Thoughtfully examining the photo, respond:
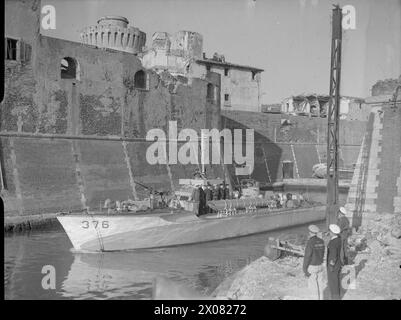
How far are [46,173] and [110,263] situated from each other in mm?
6204

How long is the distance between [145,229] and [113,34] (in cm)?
2403

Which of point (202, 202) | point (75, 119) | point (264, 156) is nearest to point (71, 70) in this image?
point (75, 119)

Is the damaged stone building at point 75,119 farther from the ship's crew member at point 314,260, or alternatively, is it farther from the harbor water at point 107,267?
the ship's crew member at point 314,260

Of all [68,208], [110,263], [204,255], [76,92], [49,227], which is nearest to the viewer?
[110,263]

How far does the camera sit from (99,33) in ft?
112

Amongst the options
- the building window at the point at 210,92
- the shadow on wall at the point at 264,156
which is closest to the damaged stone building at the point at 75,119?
the building window at the point at 210,92

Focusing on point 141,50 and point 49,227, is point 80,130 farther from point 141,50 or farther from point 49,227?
point 141,50

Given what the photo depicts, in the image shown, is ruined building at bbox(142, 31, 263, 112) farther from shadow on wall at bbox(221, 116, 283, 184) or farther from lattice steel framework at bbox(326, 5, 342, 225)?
lattice steel framework at bbox(326, 5, 342, 225)

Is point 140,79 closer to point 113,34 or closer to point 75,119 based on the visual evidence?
point 75,119

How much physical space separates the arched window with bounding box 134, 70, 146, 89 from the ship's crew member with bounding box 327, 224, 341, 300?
16240mm

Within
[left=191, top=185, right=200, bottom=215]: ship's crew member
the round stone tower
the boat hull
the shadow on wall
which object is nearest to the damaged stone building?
the boat hull

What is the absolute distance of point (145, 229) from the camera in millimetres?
13508
